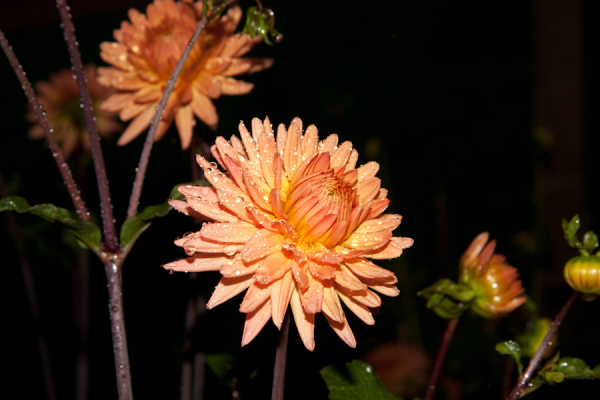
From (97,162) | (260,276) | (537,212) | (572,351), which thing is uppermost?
(97,162)

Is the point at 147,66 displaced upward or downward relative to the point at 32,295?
upward

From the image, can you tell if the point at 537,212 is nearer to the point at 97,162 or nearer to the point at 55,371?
the point at 97,162

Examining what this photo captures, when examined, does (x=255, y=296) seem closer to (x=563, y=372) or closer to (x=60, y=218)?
(x=60, y=218)

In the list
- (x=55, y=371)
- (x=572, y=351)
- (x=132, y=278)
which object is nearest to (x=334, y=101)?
(x=572, y=351)

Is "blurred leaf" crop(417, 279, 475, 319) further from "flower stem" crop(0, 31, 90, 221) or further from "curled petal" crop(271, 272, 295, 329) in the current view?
"flower stem" crop(0, 31, 90, 221)

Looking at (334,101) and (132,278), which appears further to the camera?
(132,278)

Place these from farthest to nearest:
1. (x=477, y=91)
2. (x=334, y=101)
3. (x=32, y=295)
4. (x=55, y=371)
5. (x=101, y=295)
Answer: (x=477, y=91) → (x=101, y=295) → (x=55, y=371) → (x=334, y=101) → (x=32, y=295)

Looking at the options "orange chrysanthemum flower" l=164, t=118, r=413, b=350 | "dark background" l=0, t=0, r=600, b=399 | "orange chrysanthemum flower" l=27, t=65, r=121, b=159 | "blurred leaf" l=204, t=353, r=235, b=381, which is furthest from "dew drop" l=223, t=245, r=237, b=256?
"orange chrysanthemum flower" l=27, t=65, r=121, b=159

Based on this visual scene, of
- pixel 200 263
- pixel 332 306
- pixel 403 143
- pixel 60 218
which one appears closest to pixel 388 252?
pixel 332 306
